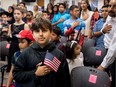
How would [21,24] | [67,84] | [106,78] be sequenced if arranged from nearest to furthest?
[67,84], [106,78], [21,24]

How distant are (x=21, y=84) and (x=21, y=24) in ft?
5.89

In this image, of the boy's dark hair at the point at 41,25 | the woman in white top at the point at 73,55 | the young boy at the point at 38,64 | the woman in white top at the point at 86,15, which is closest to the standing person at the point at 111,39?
the woman in white top at the point at 73,55

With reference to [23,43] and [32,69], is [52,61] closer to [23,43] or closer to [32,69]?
[32,69]

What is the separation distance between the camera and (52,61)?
5.82 feet

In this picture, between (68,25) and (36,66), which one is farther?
(68,25)

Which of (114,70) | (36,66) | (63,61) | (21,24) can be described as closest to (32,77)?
(36,66)

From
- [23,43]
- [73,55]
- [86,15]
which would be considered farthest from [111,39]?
[86,15]

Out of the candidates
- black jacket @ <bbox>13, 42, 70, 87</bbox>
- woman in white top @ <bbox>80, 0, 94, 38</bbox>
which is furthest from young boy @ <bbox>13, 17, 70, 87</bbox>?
woman in white top @ <bbox>80, 0, 94, 38</bbox>

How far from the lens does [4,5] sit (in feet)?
35.4

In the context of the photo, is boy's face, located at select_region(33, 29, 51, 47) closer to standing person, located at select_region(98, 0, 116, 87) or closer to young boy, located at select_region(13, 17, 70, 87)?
young boy, located at select_region(13, 17, 70, 87)

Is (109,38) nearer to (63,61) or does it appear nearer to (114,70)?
(114,70)

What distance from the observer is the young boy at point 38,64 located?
72.1 inches

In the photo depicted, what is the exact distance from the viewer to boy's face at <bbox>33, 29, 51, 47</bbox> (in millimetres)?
1831

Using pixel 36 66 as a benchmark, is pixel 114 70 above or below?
below
